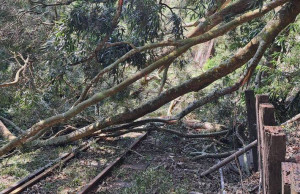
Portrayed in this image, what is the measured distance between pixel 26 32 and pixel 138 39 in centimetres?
392

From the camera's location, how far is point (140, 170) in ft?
23.8

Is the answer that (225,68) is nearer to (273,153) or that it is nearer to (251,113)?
(251,113)

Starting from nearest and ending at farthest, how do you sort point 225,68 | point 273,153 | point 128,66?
point 273,153, point 225,68, point 128,66

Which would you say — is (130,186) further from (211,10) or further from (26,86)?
(211,10)

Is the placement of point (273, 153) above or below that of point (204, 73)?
below

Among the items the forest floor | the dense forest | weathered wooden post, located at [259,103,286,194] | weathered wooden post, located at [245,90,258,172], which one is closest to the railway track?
the forest floor

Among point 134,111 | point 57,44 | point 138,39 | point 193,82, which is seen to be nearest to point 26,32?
point 57,44

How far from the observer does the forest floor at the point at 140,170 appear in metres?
6.02

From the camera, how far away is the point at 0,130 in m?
10.3

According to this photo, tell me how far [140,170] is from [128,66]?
12.8 feet

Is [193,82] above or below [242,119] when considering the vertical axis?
above

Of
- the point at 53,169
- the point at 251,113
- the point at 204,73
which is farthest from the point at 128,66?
the point at 251,113

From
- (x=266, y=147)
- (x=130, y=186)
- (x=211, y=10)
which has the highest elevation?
(x=211, y=10)

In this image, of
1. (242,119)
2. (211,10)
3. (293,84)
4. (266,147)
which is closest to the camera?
(266,147)
